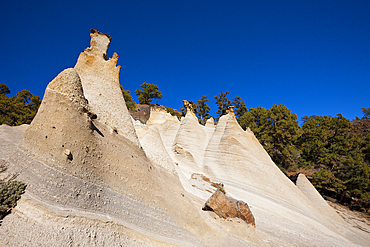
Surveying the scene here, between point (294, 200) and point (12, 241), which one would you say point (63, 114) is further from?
point (294, 200)

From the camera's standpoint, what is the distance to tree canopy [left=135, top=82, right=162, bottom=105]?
4343cm

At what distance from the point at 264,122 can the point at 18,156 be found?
87.2ft

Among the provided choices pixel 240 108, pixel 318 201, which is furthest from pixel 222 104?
pixel 318 201

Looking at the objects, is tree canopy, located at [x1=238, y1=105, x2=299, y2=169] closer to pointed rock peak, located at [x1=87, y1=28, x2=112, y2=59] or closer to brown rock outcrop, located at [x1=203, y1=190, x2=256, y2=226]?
brown rock outcrop, located at [x1=203, y1=190, x2=256, y2=226]

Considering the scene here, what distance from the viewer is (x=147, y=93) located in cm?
4344

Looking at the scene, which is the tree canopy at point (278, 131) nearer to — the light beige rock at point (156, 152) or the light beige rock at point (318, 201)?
the light beige rock at point (318, 201)

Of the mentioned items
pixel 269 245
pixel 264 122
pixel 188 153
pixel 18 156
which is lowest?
pixel 269 245

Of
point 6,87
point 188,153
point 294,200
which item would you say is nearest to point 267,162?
point 294,200

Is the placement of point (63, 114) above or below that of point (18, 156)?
above

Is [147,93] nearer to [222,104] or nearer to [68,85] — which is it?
[222,104]

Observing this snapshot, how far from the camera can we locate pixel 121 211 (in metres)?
3.86

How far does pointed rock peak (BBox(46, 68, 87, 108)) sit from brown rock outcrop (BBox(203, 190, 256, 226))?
5.40 m

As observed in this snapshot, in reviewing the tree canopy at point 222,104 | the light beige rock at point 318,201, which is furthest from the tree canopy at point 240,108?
the light beige rock at point 318,201

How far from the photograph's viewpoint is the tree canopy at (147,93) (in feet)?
142
